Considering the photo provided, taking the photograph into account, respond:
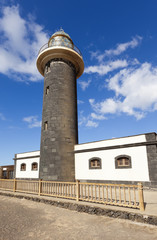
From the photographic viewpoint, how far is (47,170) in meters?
11.6

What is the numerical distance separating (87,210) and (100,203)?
1.87 feet

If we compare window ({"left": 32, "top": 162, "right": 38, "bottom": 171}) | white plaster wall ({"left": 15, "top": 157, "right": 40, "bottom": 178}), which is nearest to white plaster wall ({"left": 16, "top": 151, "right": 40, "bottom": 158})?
white plaster wall ({"left": 15, "top": 157, "right": 40, "bottom": 178})

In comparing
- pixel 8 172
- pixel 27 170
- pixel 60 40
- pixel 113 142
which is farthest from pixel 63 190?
pixel 8 172

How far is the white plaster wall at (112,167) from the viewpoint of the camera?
10.2 meters

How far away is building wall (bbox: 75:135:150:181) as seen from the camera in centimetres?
1027

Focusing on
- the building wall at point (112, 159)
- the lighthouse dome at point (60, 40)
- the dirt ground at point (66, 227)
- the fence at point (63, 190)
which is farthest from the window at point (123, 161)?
the lighthouse dome at point (60, 40)

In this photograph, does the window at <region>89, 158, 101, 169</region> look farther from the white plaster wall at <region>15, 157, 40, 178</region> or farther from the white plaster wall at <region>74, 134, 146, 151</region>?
the white plaster wall at <region>15, 157, 40, 178</region>

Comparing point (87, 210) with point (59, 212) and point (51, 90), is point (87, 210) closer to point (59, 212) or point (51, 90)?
point (59, 212)

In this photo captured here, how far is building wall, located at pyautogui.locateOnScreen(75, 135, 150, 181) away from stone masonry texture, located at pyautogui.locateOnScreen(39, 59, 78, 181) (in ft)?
2.79

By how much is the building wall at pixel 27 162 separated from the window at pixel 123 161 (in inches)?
370

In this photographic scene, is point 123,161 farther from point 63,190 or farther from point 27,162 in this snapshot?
point 27,162

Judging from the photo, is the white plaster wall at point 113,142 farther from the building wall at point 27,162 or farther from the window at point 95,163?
the building wall at point 27,162

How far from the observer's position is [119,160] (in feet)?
37.0

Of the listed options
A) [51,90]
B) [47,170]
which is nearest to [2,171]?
[47,170]
